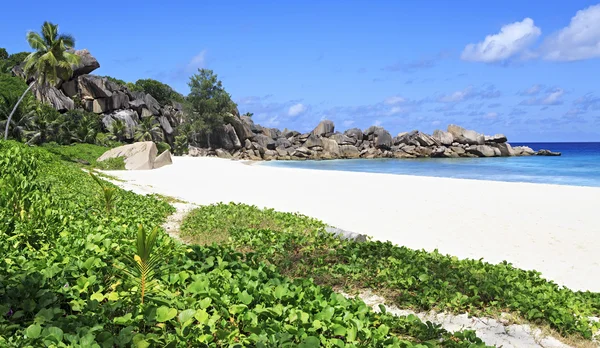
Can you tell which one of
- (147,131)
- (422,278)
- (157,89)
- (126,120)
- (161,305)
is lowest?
(422,278)

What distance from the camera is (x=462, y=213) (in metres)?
16.0

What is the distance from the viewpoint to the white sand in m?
10.9

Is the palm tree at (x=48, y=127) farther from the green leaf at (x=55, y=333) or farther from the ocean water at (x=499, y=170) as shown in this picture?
the green leaf at (x=55, y=333)

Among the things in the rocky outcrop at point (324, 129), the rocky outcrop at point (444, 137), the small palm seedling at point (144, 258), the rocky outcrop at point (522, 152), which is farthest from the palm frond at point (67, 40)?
the rocky outcrop at point (522, 152)

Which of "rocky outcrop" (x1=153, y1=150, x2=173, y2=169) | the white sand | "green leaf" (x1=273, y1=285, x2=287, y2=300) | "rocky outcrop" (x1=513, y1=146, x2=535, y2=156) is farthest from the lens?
"rocky outcrop" (x1=513, y1=146, x2=535, y2=156)

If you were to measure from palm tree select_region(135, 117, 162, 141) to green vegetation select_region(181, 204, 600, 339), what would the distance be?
205 feet

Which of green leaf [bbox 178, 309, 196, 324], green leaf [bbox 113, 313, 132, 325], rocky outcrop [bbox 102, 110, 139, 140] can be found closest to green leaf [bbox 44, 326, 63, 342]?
green leaf [bbox 113, 313, 132, 325]

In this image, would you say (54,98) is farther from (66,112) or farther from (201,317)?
(201,317)

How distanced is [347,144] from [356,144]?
10.2 ft

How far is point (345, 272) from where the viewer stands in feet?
24.4

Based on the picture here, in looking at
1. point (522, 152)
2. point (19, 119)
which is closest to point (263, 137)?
point (19, 119)

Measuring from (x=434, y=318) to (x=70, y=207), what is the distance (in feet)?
24.0

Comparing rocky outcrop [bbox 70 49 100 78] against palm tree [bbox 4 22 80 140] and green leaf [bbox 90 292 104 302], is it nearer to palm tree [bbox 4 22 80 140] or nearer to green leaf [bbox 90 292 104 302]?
Result: palm tree [bbox 4 22 80 140]

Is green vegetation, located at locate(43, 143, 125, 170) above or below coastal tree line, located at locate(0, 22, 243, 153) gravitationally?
below
